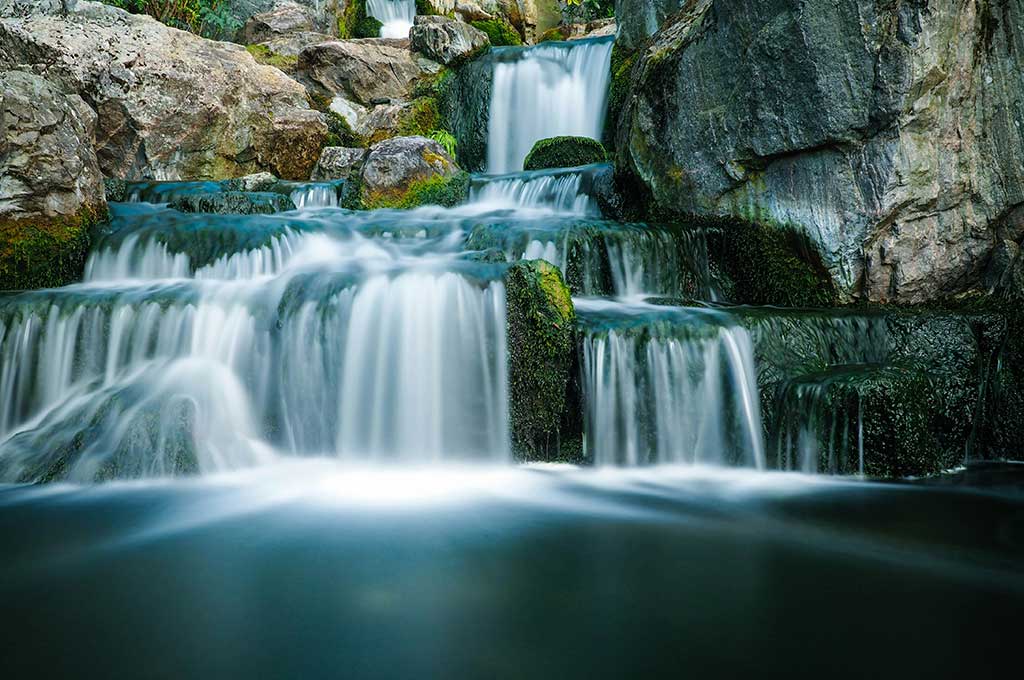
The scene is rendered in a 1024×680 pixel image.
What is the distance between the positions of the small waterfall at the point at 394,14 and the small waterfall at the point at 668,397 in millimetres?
16796

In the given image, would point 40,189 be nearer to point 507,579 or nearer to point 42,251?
point 42,251

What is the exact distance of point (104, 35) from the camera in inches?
396

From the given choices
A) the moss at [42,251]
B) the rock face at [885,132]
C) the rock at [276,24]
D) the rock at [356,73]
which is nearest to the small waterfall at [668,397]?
the rock face at [885,132]

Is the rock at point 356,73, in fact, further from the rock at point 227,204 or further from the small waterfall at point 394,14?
the rock at point 227,204

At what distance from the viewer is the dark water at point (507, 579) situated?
2047 mm

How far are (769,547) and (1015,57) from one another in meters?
4.84

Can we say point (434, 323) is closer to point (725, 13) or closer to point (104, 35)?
point (725, 13)

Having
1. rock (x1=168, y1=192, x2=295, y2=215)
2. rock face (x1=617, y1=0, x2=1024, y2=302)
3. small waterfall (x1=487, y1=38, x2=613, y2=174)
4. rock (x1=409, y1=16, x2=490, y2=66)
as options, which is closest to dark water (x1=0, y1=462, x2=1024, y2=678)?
rock face (x1=617, y1=0, x2=1024, y2=302)

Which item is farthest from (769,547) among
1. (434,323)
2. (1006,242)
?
(1006,242)

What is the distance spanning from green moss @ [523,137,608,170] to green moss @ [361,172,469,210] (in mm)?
1931

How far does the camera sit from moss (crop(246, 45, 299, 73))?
14629 mm

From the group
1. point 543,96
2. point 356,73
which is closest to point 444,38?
point 356,73

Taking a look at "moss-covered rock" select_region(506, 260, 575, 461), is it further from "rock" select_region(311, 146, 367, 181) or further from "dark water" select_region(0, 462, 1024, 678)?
"rock" select_region(311, 146, 367, 181)

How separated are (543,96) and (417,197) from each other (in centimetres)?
461
